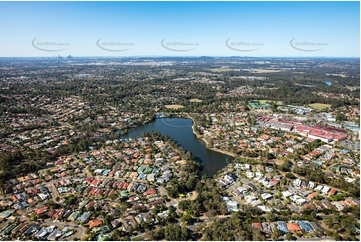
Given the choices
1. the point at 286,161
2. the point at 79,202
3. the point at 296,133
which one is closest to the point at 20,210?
the point at 79,202

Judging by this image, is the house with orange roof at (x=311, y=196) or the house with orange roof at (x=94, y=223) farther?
the house with orange roof at (x=311, y=196)

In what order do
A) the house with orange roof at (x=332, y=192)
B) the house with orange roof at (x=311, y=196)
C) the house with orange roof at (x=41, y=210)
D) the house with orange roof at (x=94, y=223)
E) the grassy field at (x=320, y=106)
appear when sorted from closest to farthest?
the house with orange roof at (x=94, y=223) → the house with orange roof at (x=41, y=210) → the house with orange roof at (x=311, y=196) → the house with orange roof at (x=332, y=192) → the grassy field at (x=320, y=106)

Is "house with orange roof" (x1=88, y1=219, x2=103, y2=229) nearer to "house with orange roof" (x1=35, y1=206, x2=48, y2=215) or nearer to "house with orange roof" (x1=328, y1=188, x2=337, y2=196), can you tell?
"house with orange roof" (x1=35, y1=206, x2=48, y2=215)

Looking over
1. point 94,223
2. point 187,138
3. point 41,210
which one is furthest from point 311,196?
point 41,210

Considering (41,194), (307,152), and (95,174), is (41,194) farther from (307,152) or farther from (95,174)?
(307,152)

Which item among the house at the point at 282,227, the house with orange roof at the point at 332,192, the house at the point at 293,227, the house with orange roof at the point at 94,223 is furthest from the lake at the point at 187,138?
the house with orange roof at the point at 94,223

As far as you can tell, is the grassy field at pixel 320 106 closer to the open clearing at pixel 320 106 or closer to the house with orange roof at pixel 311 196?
the open clearing at pixel 320 106

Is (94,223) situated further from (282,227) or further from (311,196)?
(311,196)

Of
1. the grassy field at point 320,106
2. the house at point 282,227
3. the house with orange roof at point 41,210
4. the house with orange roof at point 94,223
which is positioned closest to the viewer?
the house at point 282,227

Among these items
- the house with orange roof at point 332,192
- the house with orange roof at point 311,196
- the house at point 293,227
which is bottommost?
the house with orange roof at point 311,196
